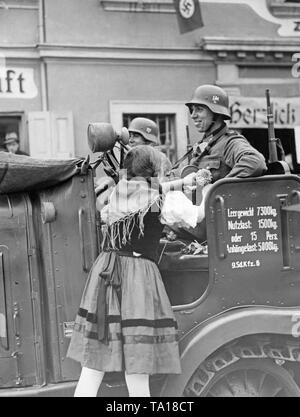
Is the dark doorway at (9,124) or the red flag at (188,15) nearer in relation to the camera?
the dark doorway at (9,124)

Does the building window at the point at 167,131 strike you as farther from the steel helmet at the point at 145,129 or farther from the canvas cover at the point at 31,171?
the canvas cover at the point at 31,171

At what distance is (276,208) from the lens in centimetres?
404

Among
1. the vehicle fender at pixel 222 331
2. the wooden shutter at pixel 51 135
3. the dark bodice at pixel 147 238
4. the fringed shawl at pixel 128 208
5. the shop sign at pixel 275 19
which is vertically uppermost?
the shop sign at pixel 275 19

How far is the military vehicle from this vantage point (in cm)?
391

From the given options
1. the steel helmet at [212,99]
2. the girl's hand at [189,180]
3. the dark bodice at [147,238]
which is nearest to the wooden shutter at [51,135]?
the steel helmet at [212,99]

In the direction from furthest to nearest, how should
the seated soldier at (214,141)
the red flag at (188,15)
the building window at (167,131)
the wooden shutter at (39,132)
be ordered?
the building window at (167,131)
the red flag at (188,15)
the wooden shutter at (39,132)
the seated soldier at (214,141)

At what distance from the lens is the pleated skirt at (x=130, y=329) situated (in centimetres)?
371

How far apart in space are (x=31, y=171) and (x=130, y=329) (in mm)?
946

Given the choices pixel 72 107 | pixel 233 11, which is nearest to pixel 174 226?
pixel 72 107

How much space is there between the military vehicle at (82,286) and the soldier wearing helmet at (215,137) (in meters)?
0.41

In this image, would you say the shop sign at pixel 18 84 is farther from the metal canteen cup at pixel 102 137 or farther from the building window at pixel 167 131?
the metal canteen cup at pixel 102 137

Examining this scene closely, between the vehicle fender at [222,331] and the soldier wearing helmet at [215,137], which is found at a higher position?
the soldier wearing helmet at [215,137]

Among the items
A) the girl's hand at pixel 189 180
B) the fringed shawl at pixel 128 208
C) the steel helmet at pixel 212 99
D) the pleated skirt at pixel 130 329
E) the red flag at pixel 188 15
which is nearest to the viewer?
the pleated skirt at pixel 130 329
